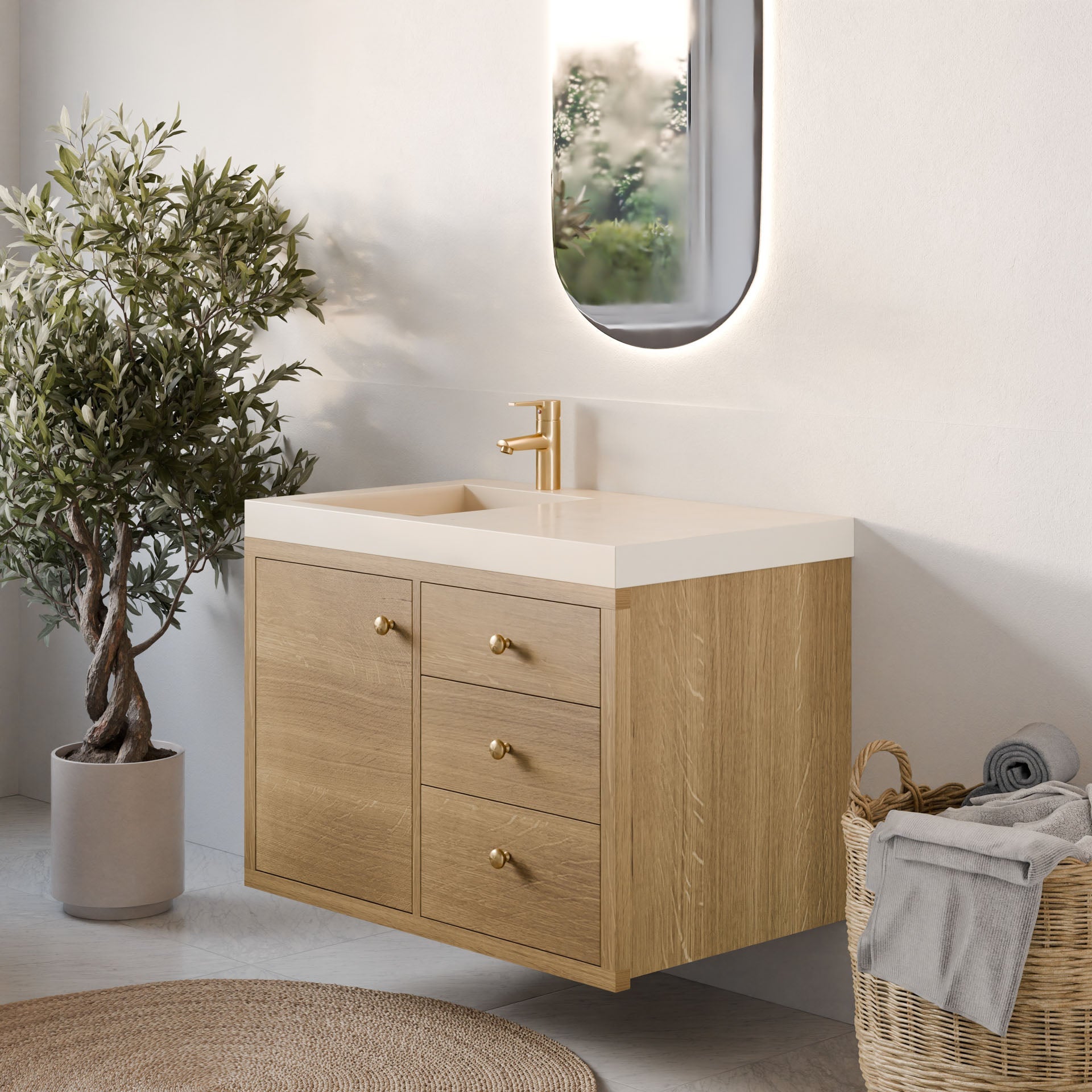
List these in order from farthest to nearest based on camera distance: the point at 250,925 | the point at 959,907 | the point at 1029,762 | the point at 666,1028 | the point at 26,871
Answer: the point at 26,871 → the point at 250,925 → the point at 666,1028 → the point at 1029,762 → the point at 959,907

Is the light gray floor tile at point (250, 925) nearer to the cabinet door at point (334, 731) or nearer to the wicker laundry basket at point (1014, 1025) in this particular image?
the cabinet door at point (334, 731)

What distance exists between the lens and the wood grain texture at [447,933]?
2.20 m

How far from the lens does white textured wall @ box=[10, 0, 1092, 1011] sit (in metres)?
2.24

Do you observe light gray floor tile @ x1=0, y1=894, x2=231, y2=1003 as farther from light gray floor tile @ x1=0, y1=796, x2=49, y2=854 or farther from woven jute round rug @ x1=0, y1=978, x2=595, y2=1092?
light gray floor tile @ x1=0, y1=796, x2=49, y2=854

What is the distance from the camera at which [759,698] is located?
233cm

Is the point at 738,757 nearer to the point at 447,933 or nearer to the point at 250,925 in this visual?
the point at 447,933

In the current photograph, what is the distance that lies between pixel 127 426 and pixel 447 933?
1166 millimetres

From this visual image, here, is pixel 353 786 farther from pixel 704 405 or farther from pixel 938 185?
pixel 938 185

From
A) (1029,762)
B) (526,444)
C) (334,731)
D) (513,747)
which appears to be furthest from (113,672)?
(1029,762)

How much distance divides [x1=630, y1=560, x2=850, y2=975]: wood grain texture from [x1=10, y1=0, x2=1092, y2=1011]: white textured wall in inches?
4.2

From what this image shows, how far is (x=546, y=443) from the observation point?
2.77 meters

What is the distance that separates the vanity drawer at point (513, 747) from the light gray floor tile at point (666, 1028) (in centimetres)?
49

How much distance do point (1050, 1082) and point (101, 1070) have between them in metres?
1.39

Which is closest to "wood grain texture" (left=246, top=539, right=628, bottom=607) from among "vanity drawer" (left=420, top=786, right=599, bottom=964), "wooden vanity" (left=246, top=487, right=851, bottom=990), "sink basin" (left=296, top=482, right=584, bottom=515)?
"wooden vanity" (left=246, top=487, right=851, bottom=990)
